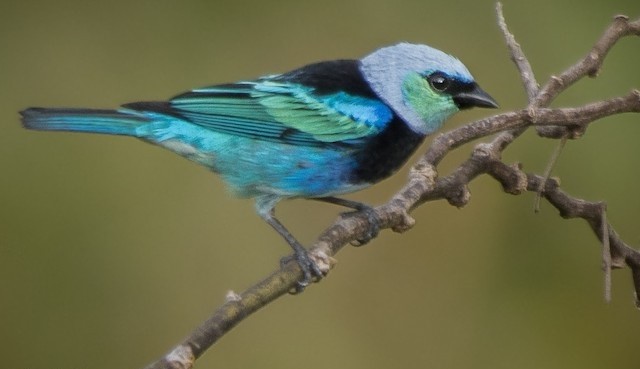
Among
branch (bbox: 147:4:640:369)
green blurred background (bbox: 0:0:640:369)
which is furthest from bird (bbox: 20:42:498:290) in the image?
green blurred background (bbox: 0:0:640:369)

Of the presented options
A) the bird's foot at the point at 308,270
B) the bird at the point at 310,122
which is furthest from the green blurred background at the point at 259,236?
the bird's foot at the point at 308,270

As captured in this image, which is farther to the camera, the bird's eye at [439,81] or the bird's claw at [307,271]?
the bird's eye at [439,81]

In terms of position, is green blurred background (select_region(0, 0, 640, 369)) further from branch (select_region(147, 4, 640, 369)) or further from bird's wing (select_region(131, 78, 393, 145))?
branch (select_region(147, 4, 640, 369))

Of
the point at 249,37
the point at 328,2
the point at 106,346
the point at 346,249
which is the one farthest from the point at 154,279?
the point at 328,2

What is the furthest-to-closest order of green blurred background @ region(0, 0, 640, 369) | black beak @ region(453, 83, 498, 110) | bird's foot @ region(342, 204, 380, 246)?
1. green blurred background @ region(0, 0, 640, 369)
2. black beak @ region(453, 83, 498, 110)
3. bird's foot @ region(342, 204, 380, 246)

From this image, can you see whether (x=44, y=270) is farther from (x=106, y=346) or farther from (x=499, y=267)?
(x=499, y=267)

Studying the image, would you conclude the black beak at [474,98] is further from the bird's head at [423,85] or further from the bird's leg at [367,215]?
the bird's leg at [367,215]

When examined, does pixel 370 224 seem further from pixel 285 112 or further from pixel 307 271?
pixel 285 112

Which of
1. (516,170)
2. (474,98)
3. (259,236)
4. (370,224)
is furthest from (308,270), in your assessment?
(259,236)
